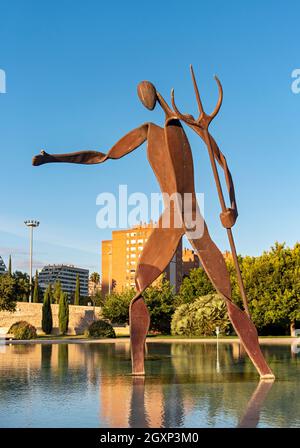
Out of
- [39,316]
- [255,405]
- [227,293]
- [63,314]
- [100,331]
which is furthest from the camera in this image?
[39,316]

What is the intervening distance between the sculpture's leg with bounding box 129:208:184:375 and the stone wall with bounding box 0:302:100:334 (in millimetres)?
40139

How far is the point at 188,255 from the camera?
113 metres

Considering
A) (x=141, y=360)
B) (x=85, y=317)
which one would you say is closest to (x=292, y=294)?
(x=85, y=317)

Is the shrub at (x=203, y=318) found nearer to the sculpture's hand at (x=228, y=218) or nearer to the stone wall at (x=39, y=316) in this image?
the stone wall at (x=39, y=316)

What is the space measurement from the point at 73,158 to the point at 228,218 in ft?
11.9

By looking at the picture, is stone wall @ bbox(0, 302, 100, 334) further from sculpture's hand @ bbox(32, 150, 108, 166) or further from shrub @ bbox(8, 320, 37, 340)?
sculpture's hand @ bbox(32, 150, 108, 166)

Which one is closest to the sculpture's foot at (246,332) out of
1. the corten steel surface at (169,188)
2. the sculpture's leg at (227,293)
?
the sculpture's leg at (227,293)

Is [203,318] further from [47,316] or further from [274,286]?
[47,316]

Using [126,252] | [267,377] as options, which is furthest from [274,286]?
[126,252]

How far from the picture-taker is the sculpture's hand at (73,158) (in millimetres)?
12227

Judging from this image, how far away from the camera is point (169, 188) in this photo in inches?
491

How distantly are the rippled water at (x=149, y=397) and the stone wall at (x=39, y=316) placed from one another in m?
36.0

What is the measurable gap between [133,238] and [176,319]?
204ft
